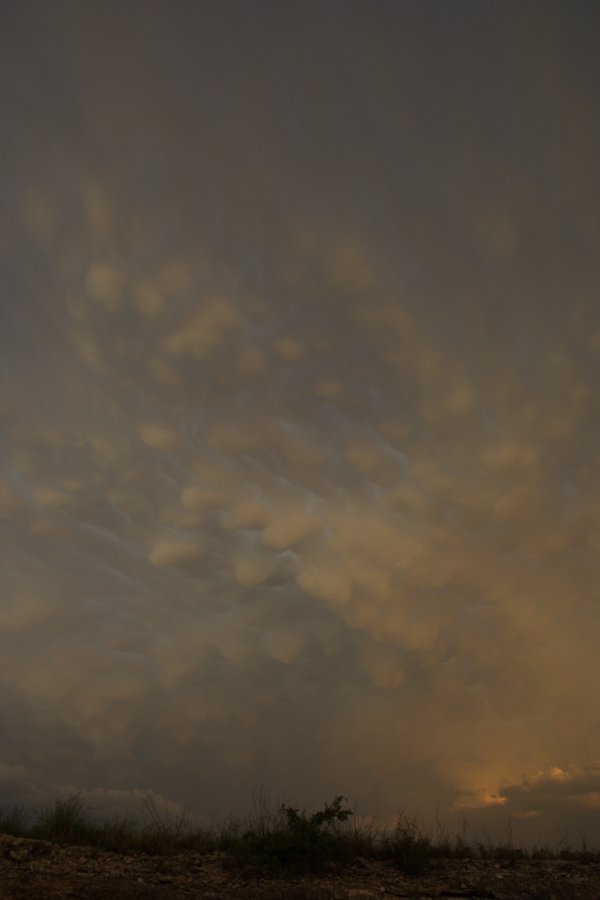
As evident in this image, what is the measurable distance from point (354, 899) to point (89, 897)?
513 cm

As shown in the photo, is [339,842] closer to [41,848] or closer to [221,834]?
[221,834]

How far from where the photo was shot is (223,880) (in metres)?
12.8

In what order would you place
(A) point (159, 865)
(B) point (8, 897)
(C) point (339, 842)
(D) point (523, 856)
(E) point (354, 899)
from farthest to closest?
(D) point (523, 856), (C) point (339, 842), (A) point (159, 865), (E) point (354, 899), (B) point (8, 897)

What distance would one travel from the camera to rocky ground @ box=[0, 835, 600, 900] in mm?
11108

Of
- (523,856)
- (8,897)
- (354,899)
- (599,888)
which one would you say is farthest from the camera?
(523,856)

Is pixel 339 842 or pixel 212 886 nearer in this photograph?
pixel 212 886

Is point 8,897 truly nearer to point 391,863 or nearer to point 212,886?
point 212,886

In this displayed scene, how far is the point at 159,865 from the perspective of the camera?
1334cm

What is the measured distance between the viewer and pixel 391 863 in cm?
1536

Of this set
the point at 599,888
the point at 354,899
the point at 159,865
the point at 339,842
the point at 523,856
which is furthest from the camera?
the point at 523,856

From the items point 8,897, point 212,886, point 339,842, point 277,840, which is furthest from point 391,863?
point 8,897

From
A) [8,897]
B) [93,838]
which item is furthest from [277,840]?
[8,897]

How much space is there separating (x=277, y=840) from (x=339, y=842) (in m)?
2.06

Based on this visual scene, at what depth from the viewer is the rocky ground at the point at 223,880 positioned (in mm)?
11108
